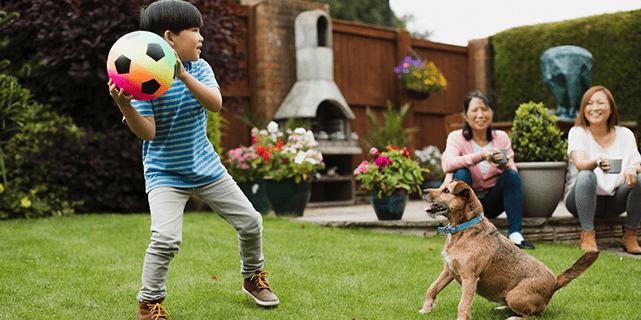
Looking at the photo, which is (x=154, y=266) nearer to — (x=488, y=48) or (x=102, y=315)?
(x=102, y=315)

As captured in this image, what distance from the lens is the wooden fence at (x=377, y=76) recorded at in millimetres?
8375

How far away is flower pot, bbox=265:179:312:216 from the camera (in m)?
6.27

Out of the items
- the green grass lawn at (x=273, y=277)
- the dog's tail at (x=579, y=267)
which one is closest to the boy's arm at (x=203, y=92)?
the green grass lawn at (x=273, y=277)

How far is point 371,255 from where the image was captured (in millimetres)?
4023

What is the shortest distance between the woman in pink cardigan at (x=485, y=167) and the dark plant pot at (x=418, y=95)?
5386 millimetres

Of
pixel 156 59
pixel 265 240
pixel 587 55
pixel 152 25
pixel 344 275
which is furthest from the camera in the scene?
pixel 587 55

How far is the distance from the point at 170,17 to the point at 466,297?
178 cm

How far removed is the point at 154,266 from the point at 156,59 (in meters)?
0.89

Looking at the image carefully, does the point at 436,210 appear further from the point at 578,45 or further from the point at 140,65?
the point at 578,45

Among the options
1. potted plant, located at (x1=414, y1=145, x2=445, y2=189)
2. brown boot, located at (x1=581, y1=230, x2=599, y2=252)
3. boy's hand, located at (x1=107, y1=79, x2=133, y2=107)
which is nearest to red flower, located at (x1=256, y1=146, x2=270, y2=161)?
brown boot, located at (x1=581, y1=230, x2=599, y2=252)

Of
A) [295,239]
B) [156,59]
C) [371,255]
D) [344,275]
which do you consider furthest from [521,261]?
[295,239]

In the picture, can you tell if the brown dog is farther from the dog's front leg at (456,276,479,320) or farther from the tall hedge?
the tall hedge

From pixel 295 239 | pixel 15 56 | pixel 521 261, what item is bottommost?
pixel 295 239

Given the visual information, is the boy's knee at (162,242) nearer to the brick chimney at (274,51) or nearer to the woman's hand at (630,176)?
the woman's hand at (630,176)
